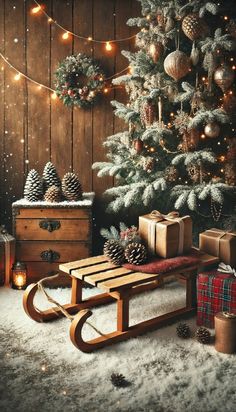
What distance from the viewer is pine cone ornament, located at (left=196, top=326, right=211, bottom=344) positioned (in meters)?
2.96

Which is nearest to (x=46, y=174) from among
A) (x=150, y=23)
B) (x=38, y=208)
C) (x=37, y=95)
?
(x=38, y=208)

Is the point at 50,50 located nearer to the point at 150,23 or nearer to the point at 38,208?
the point at 150,23

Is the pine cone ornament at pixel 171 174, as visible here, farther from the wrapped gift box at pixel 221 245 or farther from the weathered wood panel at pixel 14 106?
the weathered wood panel at pixel 14 106

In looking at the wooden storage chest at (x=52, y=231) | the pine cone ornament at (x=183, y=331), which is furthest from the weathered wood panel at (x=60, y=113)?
the pine cone ornament at (x=183, y=331)

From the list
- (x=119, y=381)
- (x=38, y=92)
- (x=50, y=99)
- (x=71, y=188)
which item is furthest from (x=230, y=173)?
(x=119, y=381)

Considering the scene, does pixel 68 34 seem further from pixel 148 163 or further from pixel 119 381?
pixel 119 381

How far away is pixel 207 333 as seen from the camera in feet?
9.76

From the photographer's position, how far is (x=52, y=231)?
3.91 meters

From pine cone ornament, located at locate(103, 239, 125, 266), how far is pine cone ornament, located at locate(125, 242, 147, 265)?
49 millimetres

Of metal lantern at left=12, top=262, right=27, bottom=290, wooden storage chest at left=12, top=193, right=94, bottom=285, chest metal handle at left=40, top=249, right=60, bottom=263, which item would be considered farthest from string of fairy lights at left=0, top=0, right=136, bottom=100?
metal lantern at left=12, top=262, right=27, bottom=290

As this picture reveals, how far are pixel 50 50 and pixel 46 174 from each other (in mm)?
1123

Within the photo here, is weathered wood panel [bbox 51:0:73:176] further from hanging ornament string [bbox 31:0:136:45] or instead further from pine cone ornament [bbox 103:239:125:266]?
pine cone ornament [bbox 103:239:125:266]

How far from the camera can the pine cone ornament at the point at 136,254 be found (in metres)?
3.19

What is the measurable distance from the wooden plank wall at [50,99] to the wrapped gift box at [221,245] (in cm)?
137
